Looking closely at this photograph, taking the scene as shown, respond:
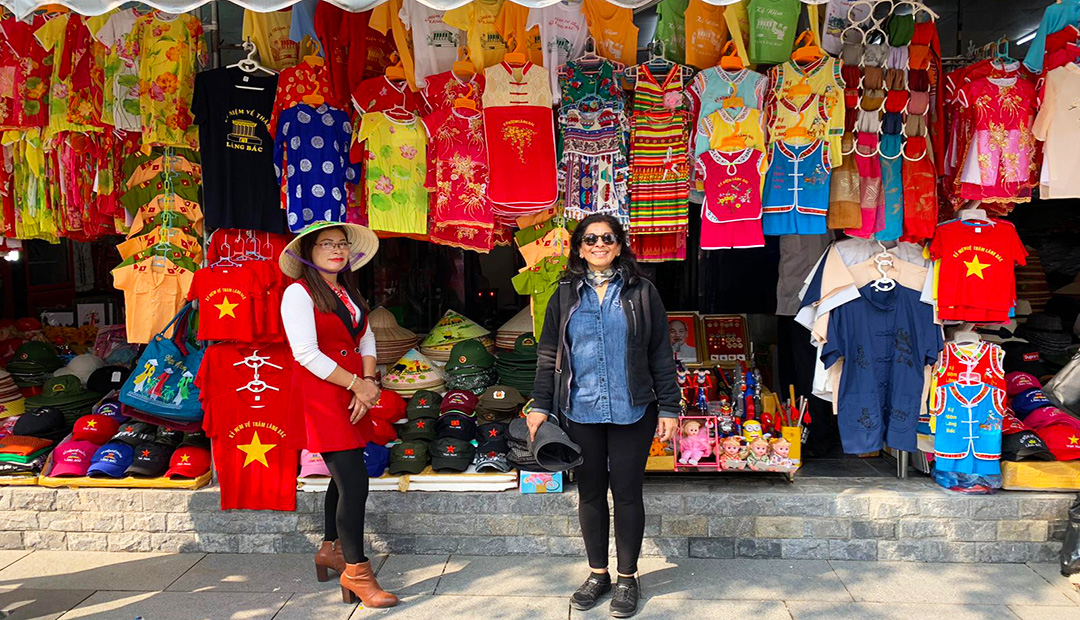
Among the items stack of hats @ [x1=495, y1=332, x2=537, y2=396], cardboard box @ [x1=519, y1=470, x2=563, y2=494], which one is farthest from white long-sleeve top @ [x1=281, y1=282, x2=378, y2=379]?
stack of hats @ [x1=495, y1=332, x2=537, y2=396]

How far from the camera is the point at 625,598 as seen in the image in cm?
352

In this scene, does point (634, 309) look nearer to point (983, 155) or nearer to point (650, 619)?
point (650, 619)

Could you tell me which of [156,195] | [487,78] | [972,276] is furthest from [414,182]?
[972,276]

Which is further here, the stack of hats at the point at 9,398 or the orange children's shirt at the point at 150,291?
the stack of hats at the point at 9,398

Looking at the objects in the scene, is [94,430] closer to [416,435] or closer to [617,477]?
[416,435]

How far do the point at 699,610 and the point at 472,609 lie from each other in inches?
44.3

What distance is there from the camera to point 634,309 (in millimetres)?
3434

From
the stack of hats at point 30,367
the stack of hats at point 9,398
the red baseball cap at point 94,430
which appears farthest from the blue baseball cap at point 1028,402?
the stack of hats at point 30,367

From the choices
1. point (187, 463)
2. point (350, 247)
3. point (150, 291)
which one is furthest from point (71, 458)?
point (350, 247)

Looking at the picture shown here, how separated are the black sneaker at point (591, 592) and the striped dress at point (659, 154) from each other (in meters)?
2.08

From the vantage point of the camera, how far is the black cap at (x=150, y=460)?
4.45 meters

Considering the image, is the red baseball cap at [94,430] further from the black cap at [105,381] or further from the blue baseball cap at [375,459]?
the blue baseball cap at [375,459]

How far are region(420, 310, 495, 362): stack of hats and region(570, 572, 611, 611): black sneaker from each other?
214 centimetres

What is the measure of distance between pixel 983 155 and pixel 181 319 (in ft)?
16.3
